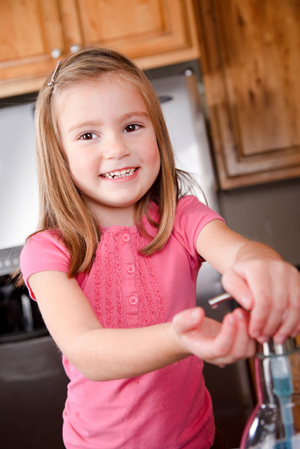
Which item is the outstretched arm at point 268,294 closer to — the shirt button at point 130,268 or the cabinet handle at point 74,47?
the shirt button at point 130,268

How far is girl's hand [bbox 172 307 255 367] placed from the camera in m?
0.34

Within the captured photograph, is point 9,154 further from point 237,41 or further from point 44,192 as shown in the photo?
point 237,41

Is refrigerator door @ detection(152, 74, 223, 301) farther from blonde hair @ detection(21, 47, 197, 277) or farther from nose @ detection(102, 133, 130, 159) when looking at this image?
nose @ detection(102, 133, 130, 159)

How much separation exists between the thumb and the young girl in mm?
203

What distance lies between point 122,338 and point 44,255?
245 mm

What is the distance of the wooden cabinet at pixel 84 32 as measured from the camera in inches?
60.4

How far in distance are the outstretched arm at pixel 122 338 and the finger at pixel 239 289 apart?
2 centimetres

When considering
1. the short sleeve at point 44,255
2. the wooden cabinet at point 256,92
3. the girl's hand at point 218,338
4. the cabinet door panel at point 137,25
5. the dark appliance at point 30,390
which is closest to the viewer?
the girl's hand at point 218,338

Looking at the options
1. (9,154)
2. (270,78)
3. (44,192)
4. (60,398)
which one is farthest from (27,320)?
(270,78)

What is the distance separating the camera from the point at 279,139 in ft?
5.93

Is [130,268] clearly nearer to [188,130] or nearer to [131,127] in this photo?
[131,127]

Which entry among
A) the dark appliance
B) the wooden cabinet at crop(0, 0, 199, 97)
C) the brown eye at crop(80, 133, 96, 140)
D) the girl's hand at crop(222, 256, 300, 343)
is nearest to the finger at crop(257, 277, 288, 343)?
the girl's hand at crop(222, 256, 300, 343)

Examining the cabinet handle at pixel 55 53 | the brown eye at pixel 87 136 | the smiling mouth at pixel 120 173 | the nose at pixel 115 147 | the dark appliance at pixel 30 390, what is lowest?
the dark appliance at pixel 30 390

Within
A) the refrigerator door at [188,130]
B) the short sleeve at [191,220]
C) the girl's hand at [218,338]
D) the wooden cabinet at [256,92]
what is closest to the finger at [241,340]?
the girl's hand at [218,338]
